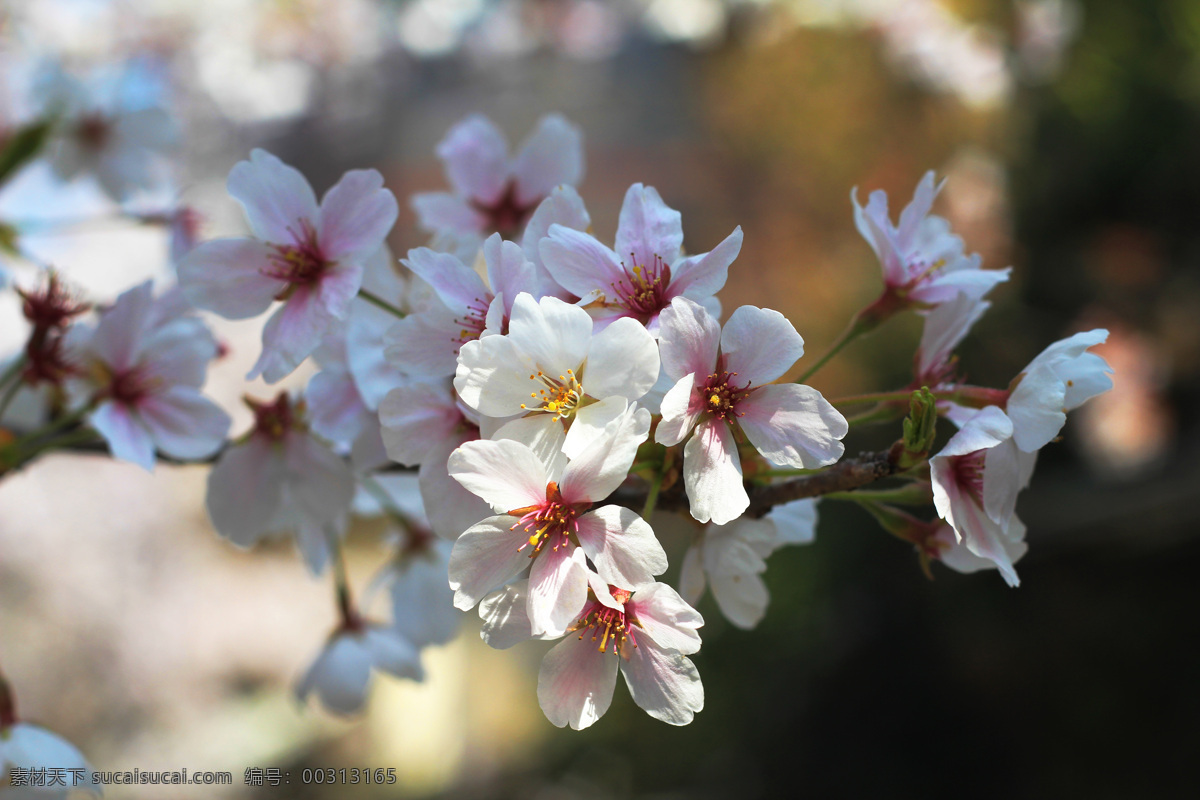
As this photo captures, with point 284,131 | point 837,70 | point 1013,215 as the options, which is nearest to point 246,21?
point 284,131

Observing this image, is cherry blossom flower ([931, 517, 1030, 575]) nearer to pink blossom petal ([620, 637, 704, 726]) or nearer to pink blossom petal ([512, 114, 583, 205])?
pink blossom petal ([620, 637, 704, 726])

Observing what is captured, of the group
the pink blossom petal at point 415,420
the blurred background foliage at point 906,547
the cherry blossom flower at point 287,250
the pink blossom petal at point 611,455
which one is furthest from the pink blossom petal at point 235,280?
the blurred background foliage at point 906,547

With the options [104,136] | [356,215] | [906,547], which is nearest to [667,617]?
[356,215]

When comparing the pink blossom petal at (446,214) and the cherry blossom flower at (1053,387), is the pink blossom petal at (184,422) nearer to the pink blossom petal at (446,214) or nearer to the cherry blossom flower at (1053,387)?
the pink blossom petal at (446,214)

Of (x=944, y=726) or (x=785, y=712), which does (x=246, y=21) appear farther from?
(x=944, y=726)

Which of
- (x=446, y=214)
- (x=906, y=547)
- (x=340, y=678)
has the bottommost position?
(x=906, y=547)

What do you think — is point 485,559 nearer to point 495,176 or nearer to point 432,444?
point 432,444
